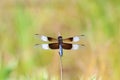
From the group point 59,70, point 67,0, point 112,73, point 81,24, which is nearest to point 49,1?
point 67,0

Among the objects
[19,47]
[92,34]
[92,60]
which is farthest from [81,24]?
[19,47]

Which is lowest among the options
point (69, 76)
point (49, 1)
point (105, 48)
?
point (69, 76)

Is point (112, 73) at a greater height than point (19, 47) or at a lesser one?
lesser

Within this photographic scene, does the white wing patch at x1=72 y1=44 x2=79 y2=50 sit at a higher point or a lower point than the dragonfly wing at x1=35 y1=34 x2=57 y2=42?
lower

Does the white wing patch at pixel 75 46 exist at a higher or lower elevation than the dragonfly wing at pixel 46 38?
lower

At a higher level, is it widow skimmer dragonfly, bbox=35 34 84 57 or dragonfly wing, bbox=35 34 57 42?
dragonfly wing, bbox=35 34 57 42

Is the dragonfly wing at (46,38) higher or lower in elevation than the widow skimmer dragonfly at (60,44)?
higher

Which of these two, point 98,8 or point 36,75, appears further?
point 98,8

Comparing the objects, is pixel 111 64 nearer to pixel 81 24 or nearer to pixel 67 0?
pixel 81 24
